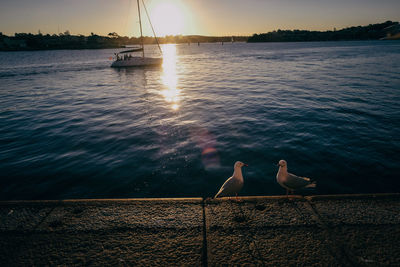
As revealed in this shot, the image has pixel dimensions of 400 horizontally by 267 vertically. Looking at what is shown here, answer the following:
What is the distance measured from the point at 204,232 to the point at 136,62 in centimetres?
4988

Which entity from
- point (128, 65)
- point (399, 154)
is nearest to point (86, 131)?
point (399, 154)

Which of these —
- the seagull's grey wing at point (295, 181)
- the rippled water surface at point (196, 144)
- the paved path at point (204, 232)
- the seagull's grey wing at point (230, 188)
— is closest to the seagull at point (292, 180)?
the seagull's grey wing at point (295, 181)

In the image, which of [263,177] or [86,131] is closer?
[263,177]

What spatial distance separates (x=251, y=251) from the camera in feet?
10.1

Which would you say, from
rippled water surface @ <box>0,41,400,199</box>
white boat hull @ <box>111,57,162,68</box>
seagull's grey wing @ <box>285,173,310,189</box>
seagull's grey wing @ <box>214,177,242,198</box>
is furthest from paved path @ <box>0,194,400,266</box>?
white boat hull @ <box>111,57,162,68</box>

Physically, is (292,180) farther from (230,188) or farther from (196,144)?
(196,144)

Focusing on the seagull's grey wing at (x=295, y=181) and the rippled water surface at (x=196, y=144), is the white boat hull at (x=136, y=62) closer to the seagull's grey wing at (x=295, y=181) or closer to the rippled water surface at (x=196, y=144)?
the rippled water surface at (x=196, y=144)

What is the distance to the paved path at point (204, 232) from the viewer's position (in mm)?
2969

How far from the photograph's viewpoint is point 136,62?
47.5m

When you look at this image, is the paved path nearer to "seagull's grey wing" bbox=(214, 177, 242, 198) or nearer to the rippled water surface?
"seagull's grey wing" bbox=(214, 177, 242, 198)

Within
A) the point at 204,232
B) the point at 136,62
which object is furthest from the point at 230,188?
the point at 136,62

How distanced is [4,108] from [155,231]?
2160 cm

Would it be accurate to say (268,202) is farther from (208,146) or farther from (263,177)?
(208,146)

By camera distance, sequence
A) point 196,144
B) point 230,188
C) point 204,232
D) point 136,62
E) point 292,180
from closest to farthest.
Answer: point 204,232
point 230,188
point 292,180
point 196,144
point 136,62
